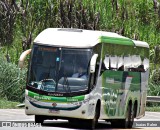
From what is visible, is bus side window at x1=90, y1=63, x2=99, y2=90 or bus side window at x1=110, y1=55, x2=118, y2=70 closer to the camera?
bus side window at x1=90, y1=63, x2=99, y2=90

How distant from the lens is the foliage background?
39562 mm

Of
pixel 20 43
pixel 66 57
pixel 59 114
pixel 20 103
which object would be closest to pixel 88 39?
pixel 66 57

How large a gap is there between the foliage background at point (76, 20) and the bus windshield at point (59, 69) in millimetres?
17101

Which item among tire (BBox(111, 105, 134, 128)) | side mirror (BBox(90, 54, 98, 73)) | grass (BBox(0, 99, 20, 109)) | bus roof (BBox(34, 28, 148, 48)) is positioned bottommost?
grass (BBox(0, 99, 20, 109))

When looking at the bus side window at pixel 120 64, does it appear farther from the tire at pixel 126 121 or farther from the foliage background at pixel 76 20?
the foliage background at pixel 76 20

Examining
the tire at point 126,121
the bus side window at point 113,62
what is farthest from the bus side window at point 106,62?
the tire at point 126,121

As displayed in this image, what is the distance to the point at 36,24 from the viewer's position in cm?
4097

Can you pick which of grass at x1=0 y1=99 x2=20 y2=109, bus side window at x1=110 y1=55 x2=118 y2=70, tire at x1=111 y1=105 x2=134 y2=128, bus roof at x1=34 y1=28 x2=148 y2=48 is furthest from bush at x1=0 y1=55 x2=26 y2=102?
bus roof at x1=34 y1=28 x2=148 y2=48

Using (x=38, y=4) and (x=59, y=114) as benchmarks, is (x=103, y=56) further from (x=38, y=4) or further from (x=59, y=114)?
(x=38, y=4)

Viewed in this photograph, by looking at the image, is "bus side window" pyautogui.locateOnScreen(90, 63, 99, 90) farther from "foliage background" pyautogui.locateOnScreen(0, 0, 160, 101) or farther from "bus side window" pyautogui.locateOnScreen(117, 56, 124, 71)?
"foliage background" pyautogui.locateOnScreen(0, 0, 160, 101)

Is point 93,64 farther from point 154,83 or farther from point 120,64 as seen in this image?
point 154,83

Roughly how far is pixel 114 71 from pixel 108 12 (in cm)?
1954

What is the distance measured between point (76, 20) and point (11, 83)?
10.0 meters

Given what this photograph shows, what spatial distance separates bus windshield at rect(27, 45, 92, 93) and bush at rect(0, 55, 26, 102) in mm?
10256
